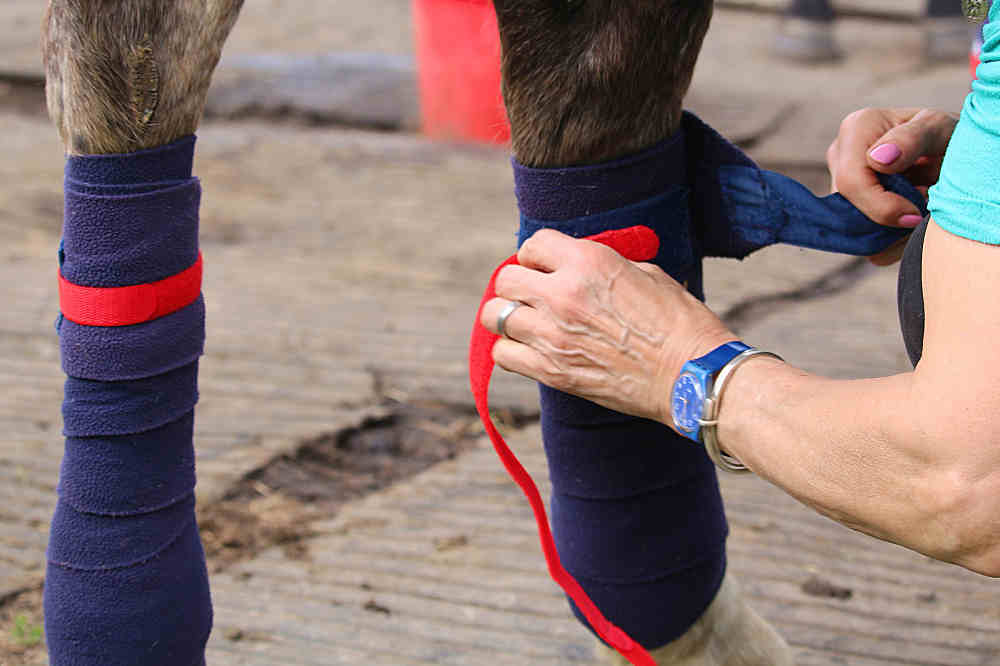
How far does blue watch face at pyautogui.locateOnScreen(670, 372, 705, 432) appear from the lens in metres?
1.19

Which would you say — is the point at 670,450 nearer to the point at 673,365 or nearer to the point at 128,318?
Result: the point at 673,365

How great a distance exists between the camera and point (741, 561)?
2.22m

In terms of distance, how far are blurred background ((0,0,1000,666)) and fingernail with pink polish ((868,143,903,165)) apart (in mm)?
481

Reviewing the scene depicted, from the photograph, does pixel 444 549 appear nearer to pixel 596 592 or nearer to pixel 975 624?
pixel 596 592

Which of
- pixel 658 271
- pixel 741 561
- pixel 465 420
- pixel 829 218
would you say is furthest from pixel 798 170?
pixel 658 271

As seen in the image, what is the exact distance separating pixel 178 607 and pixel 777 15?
26.8 feet

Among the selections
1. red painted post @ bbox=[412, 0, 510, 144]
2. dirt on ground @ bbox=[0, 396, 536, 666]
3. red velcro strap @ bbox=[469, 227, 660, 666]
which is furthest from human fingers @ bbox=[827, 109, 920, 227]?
red painted post @ bbox=[412, 0, 510, 144]

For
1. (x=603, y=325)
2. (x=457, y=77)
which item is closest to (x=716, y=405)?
(x=603, y=325)

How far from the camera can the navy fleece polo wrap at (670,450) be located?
1485 mm

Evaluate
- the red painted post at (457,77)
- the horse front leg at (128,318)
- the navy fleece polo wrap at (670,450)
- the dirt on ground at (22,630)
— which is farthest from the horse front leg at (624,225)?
the red painted post at (457,77)

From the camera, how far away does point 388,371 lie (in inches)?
122

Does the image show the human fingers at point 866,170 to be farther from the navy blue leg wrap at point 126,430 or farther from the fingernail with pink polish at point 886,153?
the navy blue leg wrap at point 126,430

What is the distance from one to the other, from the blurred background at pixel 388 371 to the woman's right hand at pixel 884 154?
0.45m

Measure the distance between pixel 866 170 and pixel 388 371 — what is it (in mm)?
1768
